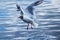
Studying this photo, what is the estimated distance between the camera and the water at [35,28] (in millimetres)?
4773

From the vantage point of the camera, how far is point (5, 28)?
199 inches

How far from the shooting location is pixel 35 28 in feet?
16.5

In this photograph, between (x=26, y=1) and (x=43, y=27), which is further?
(x=26, y=1)

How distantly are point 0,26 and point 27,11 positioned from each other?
1.50 feet

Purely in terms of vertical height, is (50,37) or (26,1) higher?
(26,1)

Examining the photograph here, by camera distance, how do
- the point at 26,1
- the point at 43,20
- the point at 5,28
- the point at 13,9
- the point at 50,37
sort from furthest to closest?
1. the point at 26,1
2. the point at 13,9
3. the point at 43,20
4. the point at 5,28
5. the point at 50,37

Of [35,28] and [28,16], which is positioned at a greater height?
[28,16]

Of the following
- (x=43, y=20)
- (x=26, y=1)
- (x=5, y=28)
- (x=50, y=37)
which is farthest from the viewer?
(x=26, y=1)

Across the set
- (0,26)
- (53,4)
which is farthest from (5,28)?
(53,4)

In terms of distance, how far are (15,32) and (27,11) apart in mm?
424

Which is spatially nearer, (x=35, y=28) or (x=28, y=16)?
(x=28, y=16)

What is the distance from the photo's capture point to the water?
15.7 feet

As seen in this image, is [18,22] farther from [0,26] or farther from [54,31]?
[54,31]

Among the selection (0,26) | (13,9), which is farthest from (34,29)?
(13,9)
